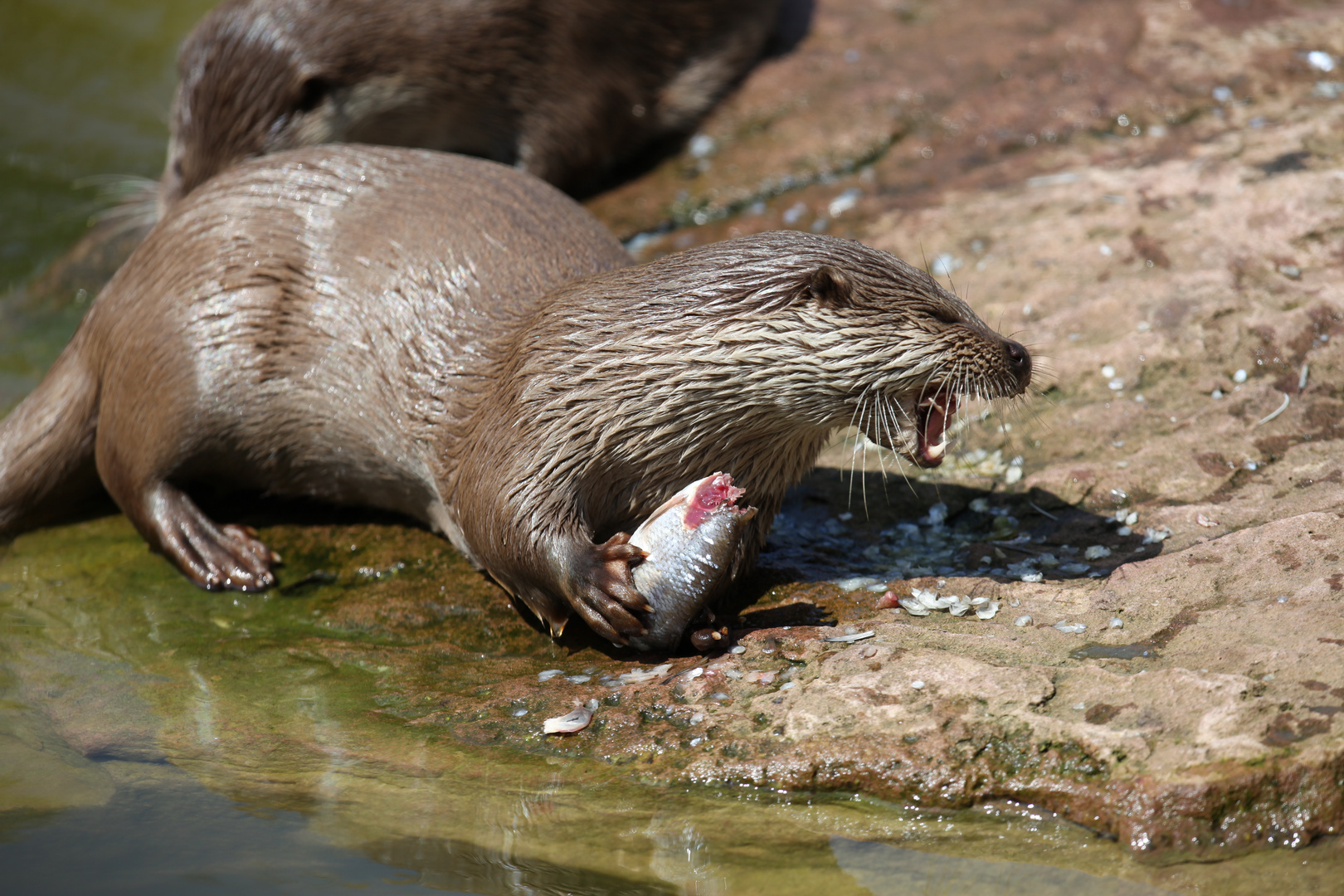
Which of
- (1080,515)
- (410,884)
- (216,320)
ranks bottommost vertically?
(1080,515)

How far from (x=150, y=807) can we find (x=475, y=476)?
3.08ft

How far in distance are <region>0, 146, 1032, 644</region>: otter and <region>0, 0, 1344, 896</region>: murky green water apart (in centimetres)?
28

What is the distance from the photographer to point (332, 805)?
223 centimetres

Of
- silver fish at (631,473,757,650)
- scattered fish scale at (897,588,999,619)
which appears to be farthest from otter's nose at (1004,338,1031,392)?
silver fish at (631,473,757,650)

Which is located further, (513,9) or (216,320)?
(513,9)

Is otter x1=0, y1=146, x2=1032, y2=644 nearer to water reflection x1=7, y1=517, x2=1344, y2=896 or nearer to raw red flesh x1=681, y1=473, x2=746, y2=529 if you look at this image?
raw red flesh x1=681, y1=473, x2=746, y2=529

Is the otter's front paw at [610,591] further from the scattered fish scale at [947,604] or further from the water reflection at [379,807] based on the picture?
the scattered fish scale at [947,604]

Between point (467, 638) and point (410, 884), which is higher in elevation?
point (410, 884)

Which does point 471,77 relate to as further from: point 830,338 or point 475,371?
point 830,338

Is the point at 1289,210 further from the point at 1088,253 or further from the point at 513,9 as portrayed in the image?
the point at 513,9

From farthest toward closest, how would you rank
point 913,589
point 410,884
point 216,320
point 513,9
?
point 513,9 → point 216,320 → point 913,589 → point 410,884

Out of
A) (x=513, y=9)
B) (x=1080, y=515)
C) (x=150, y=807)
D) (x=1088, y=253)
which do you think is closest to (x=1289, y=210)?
(x=1088, y=253)

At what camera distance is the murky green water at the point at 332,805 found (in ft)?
6.63

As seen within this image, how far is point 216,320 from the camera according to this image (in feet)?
10.5
